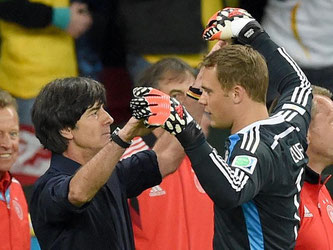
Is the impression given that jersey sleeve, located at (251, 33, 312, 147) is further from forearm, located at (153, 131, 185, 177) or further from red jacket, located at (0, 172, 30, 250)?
red jacket, located at (0, 172, 30, 250)

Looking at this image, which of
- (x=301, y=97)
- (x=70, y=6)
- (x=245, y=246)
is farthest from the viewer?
(x=70, y=6)

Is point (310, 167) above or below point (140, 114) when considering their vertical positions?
below

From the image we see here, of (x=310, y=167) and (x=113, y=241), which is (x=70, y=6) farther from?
(x=113, y=241)

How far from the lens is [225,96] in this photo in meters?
4.46

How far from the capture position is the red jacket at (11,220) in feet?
17.5

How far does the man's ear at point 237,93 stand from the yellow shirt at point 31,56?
8.25 feet

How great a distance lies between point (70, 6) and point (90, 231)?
2.46 meters

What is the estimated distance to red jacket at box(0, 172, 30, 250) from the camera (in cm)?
532

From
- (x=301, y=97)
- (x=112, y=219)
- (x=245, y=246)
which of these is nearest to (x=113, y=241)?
(x=112, y=219)

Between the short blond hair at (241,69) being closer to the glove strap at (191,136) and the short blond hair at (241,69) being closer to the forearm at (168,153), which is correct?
the glove strap at (191,136)

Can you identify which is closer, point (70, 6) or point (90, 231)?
point (90, 231)

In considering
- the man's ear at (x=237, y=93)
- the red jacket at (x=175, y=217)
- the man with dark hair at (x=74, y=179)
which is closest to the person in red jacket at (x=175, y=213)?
the red jacket at (x=175, y=217)

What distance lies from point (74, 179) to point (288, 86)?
944 millimetres

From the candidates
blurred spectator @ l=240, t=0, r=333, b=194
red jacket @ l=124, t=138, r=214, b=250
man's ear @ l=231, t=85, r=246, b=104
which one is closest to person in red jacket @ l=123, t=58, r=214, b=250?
red jacket @ l=124, t=138, r=214, b=250
